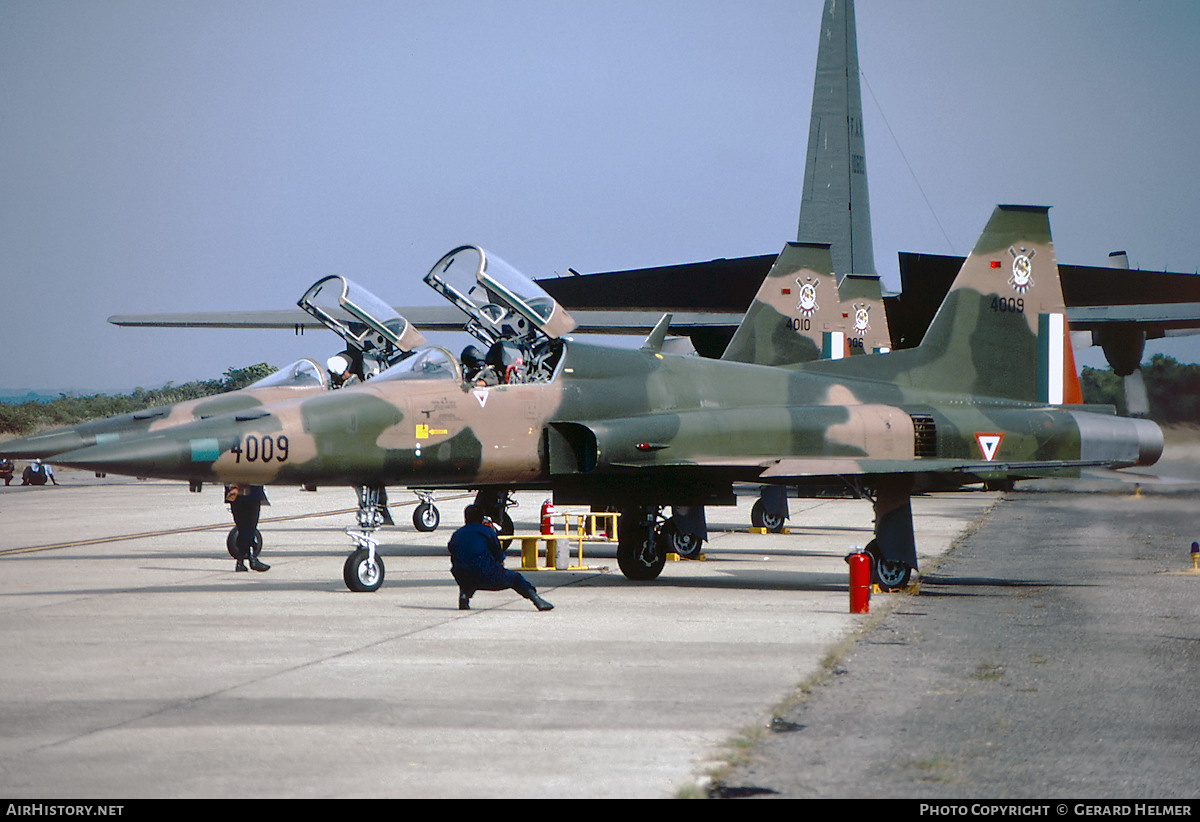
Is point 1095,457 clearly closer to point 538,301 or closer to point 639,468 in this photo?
point 639,468

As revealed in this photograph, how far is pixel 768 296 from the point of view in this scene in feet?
70.9

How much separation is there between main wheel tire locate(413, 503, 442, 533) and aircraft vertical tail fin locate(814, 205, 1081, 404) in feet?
34.6

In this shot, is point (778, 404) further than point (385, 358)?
No

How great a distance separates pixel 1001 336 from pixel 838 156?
36.6 metres

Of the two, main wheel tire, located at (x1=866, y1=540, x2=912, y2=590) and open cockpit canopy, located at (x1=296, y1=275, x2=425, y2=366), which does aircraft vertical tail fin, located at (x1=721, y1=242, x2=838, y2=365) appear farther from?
main wheel tire, located at (x1=866, y1=540, x2=912, y2=590)

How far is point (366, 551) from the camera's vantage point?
45.6ft

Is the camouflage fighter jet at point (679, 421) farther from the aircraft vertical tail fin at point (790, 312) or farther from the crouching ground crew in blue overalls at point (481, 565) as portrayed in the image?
the aircraft vertical tail fin at point (790, 312)

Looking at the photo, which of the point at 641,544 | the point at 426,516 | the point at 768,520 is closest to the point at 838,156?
the point at 768,520

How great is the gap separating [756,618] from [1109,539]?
12.9m

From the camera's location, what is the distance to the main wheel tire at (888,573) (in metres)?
14.6

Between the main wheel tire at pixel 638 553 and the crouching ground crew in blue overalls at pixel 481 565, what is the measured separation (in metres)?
3.38

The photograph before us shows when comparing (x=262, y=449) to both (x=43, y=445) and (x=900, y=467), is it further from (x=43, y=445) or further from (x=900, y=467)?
(x=900, y=467)
